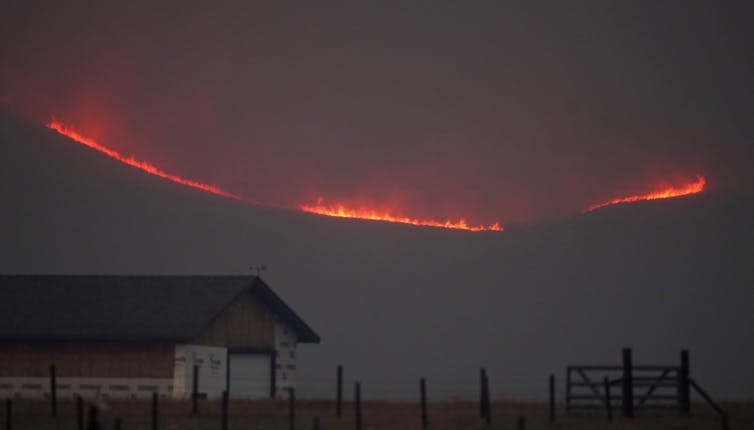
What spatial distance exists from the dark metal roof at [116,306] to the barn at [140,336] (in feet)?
0.15

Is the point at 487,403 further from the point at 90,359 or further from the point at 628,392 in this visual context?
the point at 90,359

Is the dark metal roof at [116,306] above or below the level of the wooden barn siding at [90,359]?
above

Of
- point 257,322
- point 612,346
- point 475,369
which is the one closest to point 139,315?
point 257,322

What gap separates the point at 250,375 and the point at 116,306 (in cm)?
727

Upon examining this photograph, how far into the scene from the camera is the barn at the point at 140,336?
188ft

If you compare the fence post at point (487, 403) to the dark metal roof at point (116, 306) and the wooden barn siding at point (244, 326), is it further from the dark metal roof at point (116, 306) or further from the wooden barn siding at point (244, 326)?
the wooden barn siding at point (244, 326)

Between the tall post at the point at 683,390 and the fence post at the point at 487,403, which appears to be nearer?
the fence post at the point at 487,403

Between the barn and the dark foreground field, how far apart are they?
857cm

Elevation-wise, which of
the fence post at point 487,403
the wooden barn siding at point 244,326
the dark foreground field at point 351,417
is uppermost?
the wooden barn siding at point 244,326

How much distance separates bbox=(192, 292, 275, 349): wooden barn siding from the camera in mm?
60906

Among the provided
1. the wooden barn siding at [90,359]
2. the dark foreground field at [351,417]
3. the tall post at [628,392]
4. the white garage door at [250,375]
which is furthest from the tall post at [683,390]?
the white garage door at [250,375]

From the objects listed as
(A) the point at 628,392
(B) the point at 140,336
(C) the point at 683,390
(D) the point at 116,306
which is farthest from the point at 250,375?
(C) the point at 683,390

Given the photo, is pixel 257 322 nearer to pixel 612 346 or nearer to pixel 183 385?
pixel 183 385

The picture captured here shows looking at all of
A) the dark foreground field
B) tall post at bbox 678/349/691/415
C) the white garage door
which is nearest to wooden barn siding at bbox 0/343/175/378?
the white garage door
